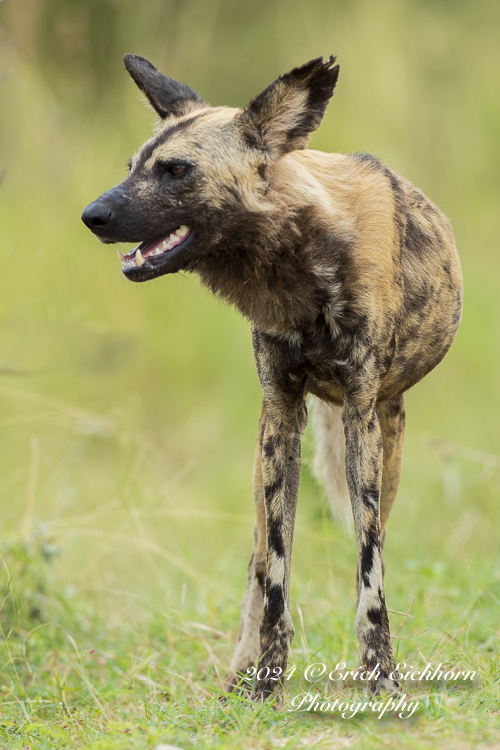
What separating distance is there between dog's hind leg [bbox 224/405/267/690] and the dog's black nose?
131 centimetres

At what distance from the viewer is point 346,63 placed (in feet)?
28.9

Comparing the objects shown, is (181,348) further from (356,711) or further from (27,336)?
(356,711)

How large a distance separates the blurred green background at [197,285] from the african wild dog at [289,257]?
2301mm

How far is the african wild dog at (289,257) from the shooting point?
313cm

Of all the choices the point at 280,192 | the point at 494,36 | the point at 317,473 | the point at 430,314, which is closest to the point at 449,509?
the point at 317,473

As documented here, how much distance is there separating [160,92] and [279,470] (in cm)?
181

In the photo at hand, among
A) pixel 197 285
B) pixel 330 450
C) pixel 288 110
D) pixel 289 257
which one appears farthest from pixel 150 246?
pixel 197 285

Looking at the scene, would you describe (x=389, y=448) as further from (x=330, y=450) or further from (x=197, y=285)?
(x=197, y=285)

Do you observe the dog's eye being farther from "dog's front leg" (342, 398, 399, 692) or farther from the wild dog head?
"dog's front leg" (342, 398, 399, 692)

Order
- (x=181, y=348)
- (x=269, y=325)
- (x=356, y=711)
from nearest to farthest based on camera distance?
(x=356, y=711) < (x=269, y=325) < (x=181, y=348)

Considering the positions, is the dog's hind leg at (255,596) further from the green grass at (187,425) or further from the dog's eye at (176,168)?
the dog's eye at (176,168)

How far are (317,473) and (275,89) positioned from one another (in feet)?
6.76

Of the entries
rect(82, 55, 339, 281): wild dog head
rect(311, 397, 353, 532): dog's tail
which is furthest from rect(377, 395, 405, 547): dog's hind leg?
rect(82, 55, 339, 281): wild dog head

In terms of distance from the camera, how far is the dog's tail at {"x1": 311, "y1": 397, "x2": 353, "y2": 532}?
417 cm
